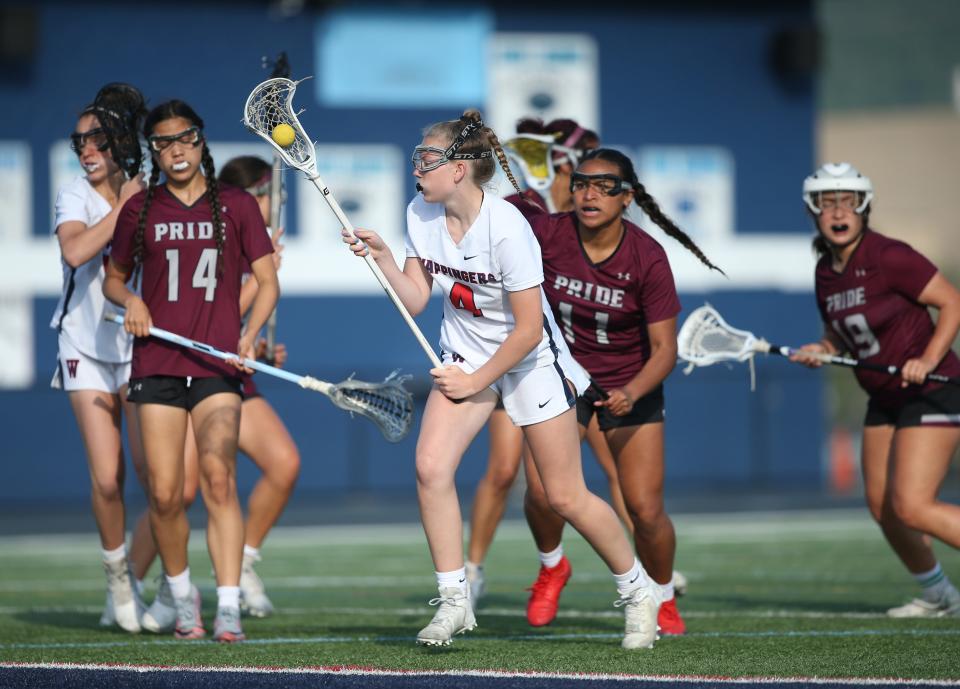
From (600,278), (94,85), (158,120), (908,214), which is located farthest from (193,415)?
(908,214)

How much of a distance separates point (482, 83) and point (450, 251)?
12.1 metres

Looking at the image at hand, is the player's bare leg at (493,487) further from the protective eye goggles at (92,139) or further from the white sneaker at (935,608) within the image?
the protective eye goggles at (92,139)

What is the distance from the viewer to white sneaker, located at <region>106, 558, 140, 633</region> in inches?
266

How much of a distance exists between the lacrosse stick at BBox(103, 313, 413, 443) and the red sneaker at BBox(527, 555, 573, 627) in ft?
3.70

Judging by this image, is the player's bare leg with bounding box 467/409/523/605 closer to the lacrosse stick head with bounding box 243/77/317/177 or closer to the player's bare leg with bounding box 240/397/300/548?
the player's bare leg with bounding box 240/397/300/548

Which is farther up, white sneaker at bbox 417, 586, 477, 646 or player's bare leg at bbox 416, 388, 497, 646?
player's bare leg at bbox 416, 388, 497, 646

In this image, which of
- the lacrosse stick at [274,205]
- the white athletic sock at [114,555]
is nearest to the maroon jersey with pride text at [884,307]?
the lacrosse stick at [274,205]

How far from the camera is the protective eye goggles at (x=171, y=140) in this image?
623cm

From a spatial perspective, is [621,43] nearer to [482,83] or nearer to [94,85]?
[482,83]

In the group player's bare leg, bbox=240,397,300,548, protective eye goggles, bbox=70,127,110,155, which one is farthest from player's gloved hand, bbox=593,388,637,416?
protective eye goggles, bbox=70,127,110,155

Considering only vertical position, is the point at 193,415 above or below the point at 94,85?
below

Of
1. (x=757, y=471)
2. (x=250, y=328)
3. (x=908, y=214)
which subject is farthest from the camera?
(x=908, y=214)

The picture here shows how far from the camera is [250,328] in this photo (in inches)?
247

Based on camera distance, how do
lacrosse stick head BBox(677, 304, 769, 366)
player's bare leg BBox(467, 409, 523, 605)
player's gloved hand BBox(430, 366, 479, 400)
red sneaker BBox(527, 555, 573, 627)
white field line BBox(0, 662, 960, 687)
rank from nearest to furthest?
white field line BBox(0, 662, 960, 687), player's gloved hand BBox(430, 366, 479, 400), red sneaker BBox(527, 555, 573, 627), player's bare leg BBox(467, 409, 523, 605), lacrosse stick head BBox(677, 304, 769, 366)
